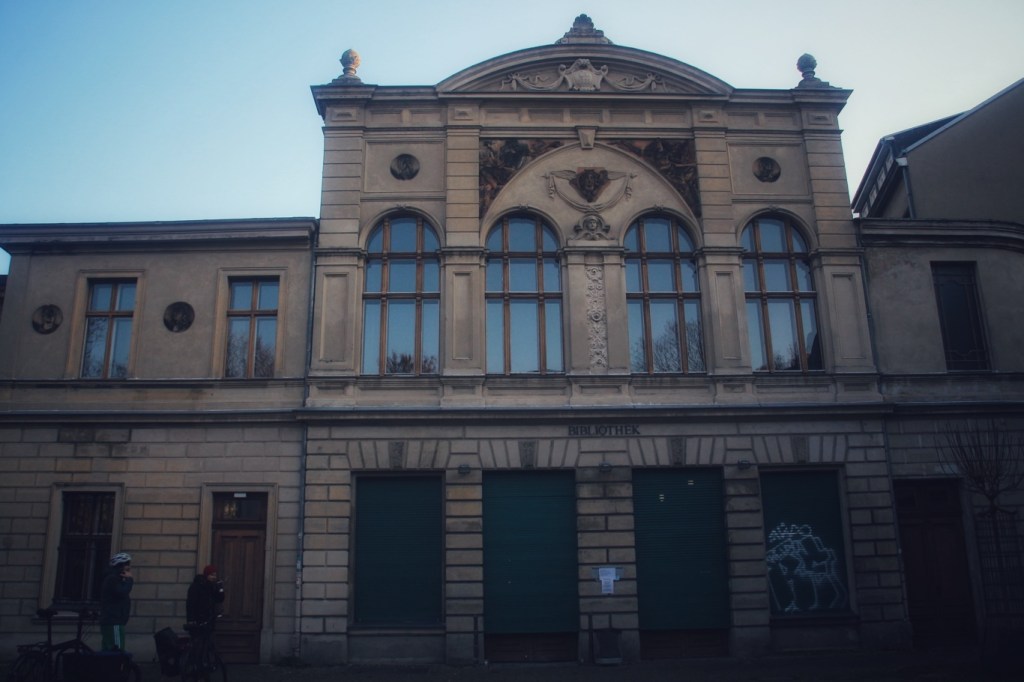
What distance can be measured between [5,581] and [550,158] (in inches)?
616

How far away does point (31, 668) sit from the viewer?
12211 mm

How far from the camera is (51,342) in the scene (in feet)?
59.3

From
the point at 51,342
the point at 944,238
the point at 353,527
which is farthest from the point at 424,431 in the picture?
the point at 944,238

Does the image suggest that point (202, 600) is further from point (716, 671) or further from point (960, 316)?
point (960, 316)

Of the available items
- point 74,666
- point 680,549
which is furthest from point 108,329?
point 680,549

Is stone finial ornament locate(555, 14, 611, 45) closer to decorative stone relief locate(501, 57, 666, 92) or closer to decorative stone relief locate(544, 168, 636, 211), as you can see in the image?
decorative stone relief locate(501, 57, 666, 92)

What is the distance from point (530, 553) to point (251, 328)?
27.4ft

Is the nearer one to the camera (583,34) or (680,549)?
(680,549)

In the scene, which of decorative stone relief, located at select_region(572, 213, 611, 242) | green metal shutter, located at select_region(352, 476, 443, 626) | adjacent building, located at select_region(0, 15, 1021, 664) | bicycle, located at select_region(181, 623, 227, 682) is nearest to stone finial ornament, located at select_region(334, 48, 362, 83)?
adjacent building, located at select_region(0, 15, 1021, 664)

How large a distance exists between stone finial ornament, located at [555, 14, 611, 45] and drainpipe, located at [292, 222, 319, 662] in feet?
26.3

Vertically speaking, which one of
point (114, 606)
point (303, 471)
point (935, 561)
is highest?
point (303, 471)

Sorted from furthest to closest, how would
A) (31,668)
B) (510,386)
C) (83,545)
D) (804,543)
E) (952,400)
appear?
(952,400) < (510,386) < (804,543) < (83,545) < (31,668)

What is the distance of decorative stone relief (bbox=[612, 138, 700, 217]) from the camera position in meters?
19.0

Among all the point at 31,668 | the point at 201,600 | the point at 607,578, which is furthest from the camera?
the point at 607,578
